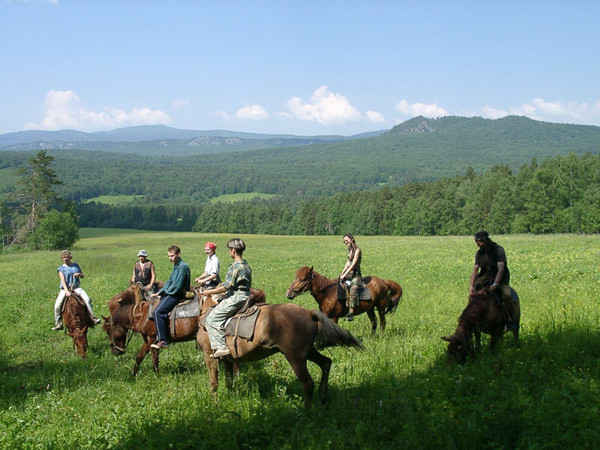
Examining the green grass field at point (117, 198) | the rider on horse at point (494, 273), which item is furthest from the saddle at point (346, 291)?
the green grass field at point (117, 198)

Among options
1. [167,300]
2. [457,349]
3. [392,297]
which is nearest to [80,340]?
[167,300]

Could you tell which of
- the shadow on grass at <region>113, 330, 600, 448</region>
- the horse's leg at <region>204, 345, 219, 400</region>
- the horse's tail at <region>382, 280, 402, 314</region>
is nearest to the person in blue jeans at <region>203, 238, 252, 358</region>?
the horse's leg at <region>204, 345, 219, 400</region>

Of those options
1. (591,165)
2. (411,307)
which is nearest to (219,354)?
(411,307)

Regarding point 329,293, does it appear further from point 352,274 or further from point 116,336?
point 116,336

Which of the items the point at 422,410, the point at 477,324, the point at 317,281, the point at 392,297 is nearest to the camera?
the point at 422,410

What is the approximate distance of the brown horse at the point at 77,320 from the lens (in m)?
11.3

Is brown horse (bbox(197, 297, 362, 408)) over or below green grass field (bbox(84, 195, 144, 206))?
over

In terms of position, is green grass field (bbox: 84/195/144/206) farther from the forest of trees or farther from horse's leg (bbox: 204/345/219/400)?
horse's leg (bbox: 204/345/219/400)

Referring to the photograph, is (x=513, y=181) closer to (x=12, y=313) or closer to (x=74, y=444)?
(x=12, y=313)

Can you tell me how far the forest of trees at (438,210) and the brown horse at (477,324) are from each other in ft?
231

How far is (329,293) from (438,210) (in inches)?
3440

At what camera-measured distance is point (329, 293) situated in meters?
11.2

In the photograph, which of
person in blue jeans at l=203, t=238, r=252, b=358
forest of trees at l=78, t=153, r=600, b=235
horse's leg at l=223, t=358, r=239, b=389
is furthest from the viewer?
forest of trees at l=78, t=153, r=600, b=235

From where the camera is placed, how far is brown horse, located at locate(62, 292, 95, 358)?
37.0 feet
